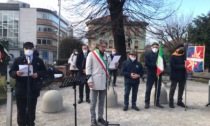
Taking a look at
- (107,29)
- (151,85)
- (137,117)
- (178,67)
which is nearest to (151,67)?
(151,85)

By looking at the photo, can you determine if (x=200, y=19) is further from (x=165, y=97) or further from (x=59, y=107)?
(x=59, y=107)

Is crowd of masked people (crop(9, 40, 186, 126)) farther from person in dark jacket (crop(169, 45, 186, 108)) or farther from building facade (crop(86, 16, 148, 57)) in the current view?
building facade (crop(86, 16, 148, 57))

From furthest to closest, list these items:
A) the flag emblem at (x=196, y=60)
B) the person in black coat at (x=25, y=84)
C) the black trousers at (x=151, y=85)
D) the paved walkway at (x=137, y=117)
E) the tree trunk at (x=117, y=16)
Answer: the tree trunk at (x=117, y=16) → the black trousers at (x=151, y=85) → the flag emblem at (x=196, y=60) → the paved walkway at (x=137, y=117) → the person in black coat at (x=25, y=84)

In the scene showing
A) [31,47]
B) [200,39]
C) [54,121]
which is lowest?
[54,121]

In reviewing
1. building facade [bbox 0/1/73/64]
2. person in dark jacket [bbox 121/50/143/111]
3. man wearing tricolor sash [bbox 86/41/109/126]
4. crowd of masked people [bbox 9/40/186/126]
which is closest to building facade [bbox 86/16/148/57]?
crowd of masked people [bbox 9/40/186/126]

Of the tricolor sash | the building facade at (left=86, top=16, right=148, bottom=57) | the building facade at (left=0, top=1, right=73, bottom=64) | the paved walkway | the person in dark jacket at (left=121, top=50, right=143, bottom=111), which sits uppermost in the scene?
the building facade at (left=0, top=1, right=73, bottom=64)

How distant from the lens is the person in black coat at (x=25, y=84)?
5629 millimetres

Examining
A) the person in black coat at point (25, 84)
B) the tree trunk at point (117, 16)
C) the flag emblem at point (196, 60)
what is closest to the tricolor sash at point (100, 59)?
the person in black coat at point (25, 84)

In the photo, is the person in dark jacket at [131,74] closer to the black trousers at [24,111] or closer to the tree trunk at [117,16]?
the black trousers at [24,111]

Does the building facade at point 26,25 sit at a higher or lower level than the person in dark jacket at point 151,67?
higher

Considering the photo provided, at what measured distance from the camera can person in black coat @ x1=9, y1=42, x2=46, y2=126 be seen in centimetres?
563

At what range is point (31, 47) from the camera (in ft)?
18.6

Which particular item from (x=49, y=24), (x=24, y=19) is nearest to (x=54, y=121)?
(x=24, y=19)

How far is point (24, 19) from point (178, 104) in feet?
213
